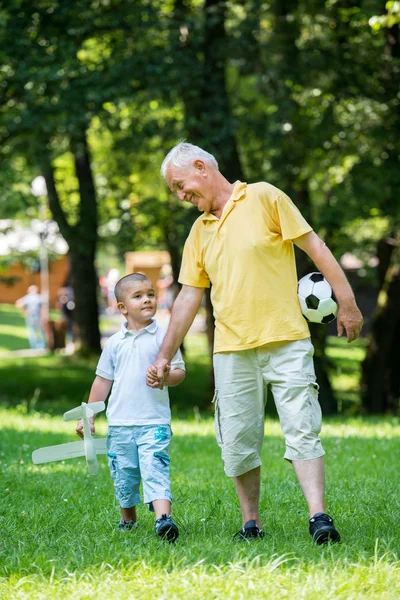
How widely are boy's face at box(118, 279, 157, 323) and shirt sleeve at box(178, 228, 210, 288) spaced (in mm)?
199

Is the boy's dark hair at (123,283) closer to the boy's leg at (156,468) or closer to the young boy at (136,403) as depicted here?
the young boy at (136,403)

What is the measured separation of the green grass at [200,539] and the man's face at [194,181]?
5.71 ft

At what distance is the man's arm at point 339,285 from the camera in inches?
194

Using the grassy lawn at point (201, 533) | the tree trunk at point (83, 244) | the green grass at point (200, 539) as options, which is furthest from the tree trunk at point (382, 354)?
the green grass at point (200, 539)

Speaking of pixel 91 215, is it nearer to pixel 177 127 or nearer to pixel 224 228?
pixel 177 127

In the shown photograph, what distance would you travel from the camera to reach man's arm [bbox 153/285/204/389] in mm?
5259

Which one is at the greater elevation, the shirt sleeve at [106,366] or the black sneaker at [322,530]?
the shirt sleeve at [106,366]

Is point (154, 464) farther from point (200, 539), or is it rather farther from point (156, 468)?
point (200, 539)

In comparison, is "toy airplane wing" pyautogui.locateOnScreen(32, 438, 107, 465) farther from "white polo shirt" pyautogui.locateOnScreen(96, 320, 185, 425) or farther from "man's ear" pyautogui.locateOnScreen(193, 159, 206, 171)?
"man's ear" pyautogui.locateOnScreen(193, 159, 206, 171)

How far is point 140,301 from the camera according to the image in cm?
544

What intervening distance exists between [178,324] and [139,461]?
76 centimetres

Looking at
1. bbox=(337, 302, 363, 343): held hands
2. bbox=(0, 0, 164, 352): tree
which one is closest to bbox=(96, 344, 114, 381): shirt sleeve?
bbox=(337, 302, 363, 343): held hands

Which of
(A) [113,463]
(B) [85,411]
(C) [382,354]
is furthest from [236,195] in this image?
(C) [382,354]

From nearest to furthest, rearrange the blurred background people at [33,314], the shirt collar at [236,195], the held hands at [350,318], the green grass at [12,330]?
the held hands at [350,318]
the shirt collar at [236,195]
the blurred background people at [33,314]
the green grass at [12,330]
